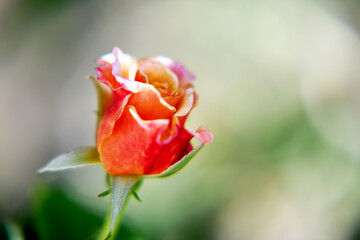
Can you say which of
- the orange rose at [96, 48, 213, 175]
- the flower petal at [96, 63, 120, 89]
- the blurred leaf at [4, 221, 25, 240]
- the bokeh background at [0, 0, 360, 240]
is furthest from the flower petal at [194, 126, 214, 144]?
the bokeh background at [0, 0, 360, 240]

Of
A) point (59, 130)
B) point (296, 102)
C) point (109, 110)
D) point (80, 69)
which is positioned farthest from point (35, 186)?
point (296, 102)

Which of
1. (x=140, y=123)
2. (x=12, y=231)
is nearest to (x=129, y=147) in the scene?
(x=140, y=123)

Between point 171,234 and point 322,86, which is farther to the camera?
point 322,86

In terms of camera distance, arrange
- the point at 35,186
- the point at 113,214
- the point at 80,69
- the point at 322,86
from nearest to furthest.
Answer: the point at 113,214
the point at 35,186
the point at 80,69
the point at 322,86

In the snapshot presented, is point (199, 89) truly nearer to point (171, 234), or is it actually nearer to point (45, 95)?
point (45, 95)

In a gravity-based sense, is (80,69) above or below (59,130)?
above

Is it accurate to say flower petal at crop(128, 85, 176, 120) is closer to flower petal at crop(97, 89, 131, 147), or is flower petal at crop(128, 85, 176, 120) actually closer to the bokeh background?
flower petal at crop(97, 89, 131, 147)

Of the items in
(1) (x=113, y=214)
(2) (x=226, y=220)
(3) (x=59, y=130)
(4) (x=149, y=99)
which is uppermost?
(4) (x=149, y=99)

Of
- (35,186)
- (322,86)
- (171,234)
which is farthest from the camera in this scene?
(322,86)

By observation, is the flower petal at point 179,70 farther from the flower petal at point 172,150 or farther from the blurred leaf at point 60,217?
the blurred leaf at point 60,217
